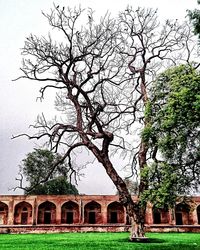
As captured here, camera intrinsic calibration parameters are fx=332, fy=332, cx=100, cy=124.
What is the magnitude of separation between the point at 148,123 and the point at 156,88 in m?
1.40

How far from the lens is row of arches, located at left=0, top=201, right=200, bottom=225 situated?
35719mm

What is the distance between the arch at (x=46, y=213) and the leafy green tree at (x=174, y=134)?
26740mm

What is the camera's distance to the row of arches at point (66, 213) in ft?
117

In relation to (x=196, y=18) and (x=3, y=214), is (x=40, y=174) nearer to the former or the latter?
(x=3, y=214)

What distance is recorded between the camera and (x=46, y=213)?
3638 centimetres

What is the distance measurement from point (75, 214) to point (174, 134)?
28103 millimetres

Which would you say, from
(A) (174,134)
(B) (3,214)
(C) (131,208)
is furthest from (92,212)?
(A) (174,134)

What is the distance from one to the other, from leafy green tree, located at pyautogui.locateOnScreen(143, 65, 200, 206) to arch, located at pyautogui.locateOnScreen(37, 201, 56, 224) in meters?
26.7

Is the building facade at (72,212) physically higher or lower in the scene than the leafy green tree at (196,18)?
lower

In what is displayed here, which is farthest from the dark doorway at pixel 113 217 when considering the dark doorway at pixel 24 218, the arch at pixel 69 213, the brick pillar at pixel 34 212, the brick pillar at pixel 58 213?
the dark doorway at pixel 24 218

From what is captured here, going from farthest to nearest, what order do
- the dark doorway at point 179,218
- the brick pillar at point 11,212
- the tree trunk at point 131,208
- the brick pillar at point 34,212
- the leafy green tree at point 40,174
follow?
the leafy green tree at point 40,174, the dark doorway at point 179,218, the brick pillar at point 11,212, the brick pillar at point 34,212, the tree trunk at point 131,208

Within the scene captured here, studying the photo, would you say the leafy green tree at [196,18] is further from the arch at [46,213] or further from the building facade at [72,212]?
the arch at [46,213]

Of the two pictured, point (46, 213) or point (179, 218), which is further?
point (179, 218)

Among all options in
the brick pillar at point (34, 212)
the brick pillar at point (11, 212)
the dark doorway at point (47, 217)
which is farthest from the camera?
the dark doorway at point (47, 217)
